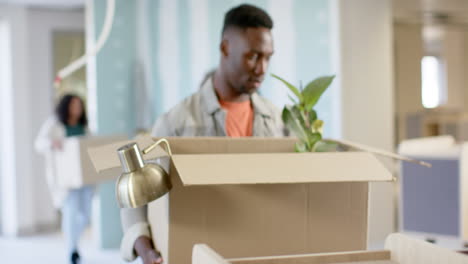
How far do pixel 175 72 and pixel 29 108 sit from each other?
2.23 meters

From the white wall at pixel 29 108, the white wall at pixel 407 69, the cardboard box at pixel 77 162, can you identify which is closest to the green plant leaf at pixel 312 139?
the cardboard box at pixel 77 162

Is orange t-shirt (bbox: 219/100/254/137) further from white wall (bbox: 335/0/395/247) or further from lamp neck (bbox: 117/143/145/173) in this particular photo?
white wall (bbox: 335/0/395/247)

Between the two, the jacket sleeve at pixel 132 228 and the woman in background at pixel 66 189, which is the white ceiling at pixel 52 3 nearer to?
the woman in background at pixel 66 189

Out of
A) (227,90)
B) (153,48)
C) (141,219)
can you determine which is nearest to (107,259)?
(153,48)

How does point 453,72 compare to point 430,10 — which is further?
point 453,72

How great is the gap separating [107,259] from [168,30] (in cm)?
188

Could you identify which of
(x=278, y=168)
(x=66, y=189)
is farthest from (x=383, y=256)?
(x=66, y=189)

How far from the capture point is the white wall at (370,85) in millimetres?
3820

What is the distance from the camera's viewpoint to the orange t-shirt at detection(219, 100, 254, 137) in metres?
1.77

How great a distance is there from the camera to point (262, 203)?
1092 mm

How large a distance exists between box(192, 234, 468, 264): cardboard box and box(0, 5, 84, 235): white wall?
5497mm

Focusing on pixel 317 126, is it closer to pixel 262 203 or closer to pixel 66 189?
pixel 262 203

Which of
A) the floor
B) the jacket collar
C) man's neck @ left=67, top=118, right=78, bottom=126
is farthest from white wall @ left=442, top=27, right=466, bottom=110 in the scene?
the jacket collar

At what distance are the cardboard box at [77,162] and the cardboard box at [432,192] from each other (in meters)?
2.11
